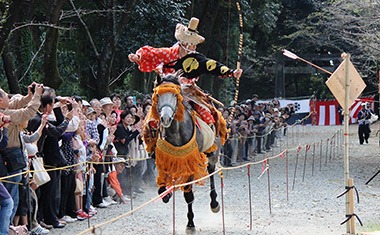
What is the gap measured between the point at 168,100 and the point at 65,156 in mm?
2431

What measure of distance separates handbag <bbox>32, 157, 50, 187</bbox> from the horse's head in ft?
5.87

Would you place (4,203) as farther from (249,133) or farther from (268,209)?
(249,133)

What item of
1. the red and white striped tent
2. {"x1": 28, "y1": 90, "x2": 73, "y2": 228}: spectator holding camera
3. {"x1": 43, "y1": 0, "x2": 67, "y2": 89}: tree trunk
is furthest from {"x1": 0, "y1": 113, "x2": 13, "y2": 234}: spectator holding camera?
the red and white striped tent

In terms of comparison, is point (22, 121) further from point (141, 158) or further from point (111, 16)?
point (111, 16)

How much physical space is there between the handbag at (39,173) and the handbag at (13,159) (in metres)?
0.99

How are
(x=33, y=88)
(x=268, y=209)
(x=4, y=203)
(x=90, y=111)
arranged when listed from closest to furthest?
(x=4, y=203)
(x=33, y=88)
(x=90, y=111)
(x=268, y=209)

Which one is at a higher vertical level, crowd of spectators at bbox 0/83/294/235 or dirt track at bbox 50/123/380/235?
crowd of spectators at bbox 0/83/294/235

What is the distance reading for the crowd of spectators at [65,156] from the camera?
8.10 metres

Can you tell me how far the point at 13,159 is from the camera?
8.12 metres

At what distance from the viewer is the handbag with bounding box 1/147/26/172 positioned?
8094 millimetres

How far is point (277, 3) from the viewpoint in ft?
105

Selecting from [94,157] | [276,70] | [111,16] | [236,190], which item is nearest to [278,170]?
[236,190]

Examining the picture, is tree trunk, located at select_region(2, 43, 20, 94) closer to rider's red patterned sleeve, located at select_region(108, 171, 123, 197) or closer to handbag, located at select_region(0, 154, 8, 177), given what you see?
rider's red patterned sleeve, located at select_region(108, 171, 123, 197)

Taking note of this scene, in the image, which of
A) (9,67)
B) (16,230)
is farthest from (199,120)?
(9,67)
